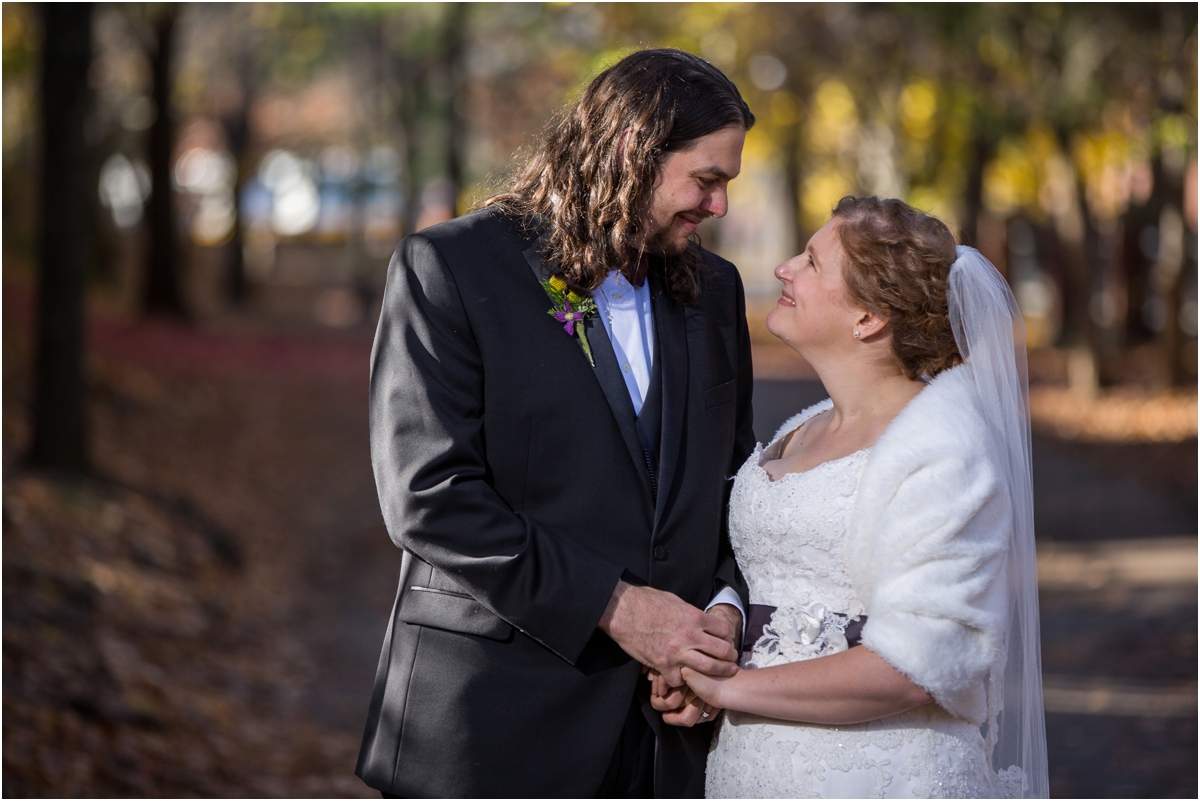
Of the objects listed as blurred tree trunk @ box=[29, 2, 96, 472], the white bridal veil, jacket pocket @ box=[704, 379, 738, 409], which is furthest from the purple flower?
blurred tree trunk @ box=[29, 2, 96, 472]

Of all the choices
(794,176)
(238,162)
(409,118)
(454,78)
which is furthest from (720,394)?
(238,162)

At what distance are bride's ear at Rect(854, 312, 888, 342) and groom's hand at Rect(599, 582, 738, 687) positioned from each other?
0.81 meters

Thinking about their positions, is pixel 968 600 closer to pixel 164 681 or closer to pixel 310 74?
pixel 164 681

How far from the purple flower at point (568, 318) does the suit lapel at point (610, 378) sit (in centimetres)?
3

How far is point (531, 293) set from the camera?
3.05 m

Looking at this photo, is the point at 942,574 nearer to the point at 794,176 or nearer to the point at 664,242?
the point at 664,242

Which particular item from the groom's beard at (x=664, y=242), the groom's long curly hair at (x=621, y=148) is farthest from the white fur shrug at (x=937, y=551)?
the groom's long curly hair at (x=621, y=148)

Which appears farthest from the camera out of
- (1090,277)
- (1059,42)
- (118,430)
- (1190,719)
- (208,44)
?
(208,44)

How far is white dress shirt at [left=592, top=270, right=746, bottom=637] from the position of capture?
10.3 feet

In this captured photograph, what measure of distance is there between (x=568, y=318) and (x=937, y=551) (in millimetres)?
1039

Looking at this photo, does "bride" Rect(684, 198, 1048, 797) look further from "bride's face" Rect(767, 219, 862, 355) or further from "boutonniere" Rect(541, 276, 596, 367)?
"boutonniere" Rect(541, 276, 596, 367)

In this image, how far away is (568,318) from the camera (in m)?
3.04

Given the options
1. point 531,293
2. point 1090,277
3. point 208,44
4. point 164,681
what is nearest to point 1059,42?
point 1090,277

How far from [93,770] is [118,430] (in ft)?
26.4
